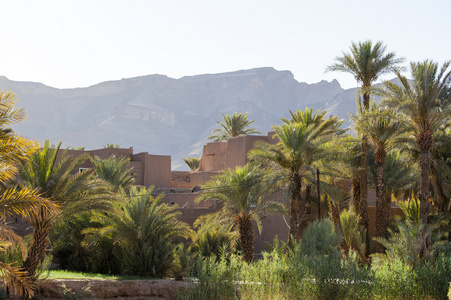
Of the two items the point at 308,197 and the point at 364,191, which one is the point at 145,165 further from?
the point at 364,191

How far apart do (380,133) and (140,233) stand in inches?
425

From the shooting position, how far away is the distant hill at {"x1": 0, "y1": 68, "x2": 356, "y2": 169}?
147 meters

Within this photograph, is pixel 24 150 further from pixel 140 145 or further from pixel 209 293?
pixel 140 145

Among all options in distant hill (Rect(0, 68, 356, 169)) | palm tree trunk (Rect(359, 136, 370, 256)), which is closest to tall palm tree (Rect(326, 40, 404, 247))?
palm tree trunk (Rect(359, 136, 370, 256))

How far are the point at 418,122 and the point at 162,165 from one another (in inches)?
730

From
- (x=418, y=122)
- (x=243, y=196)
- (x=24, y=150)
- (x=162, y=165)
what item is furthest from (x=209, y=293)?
(x=162, y=165)

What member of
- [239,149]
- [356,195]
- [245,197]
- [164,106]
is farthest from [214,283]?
[164,106]

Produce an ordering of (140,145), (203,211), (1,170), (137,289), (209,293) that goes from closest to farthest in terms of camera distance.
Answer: (1,170), (209,293), (137,289), (203,211), (140,145)

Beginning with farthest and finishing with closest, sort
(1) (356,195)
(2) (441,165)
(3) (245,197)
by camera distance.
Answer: (1) (356,195) → (2) (441,165) → (3) (245,197)

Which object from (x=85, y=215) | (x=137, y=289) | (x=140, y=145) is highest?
(x=140, y=145)

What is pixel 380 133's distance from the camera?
23266 mm

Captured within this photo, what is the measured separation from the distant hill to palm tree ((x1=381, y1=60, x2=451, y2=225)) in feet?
361

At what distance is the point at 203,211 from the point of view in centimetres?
2783

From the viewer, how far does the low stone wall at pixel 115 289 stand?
Result: 14719 millimetres
